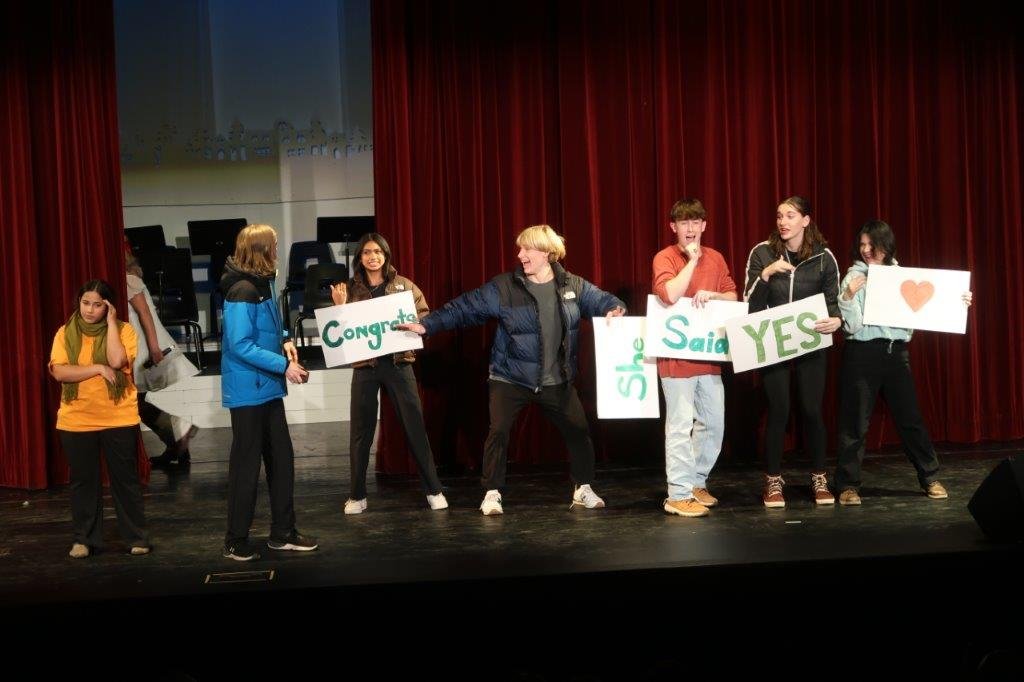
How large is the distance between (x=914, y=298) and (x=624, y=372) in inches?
56.5

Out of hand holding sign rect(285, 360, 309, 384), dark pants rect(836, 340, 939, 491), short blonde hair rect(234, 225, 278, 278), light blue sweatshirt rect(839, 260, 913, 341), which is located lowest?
dark pants rect(836, 340, 939, 491)

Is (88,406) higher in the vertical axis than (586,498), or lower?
higher

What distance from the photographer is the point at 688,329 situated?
5.15 meters

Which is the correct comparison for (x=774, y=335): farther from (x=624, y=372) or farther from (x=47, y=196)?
(x=47, y=196)

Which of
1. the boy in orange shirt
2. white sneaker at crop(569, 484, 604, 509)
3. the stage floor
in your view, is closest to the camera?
the stage floor

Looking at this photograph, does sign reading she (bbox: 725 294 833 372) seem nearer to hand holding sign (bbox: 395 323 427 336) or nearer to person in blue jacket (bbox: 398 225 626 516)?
person in blue jacket (bbox: 398 225 626 516)

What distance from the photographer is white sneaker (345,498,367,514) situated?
5.53 metres

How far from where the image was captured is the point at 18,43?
20.8 feet

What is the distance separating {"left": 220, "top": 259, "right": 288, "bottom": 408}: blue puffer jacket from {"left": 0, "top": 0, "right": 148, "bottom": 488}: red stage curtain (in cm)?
222

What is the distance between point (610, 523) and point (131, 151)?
258 inches

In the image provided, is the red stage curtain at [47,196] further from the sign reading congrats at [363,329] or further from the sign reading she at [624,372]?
the sign reading she at [624,372]

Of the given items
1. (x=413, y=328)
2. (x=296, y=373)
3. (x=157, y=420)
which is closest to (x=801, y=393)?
(x=413, y=328)

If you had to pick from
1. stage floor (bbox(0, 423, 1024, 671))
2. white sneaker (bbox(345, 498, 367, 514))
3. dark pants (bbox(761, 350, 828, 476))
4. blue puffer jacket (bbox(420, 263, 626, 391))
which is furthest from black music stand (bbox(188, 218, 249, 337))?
dark pants (bbox(761, 350, 828, 476))

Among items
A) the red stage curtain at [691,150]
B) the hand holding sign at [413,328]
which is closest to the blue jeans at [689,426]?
the hand holding sign at [413,328]
